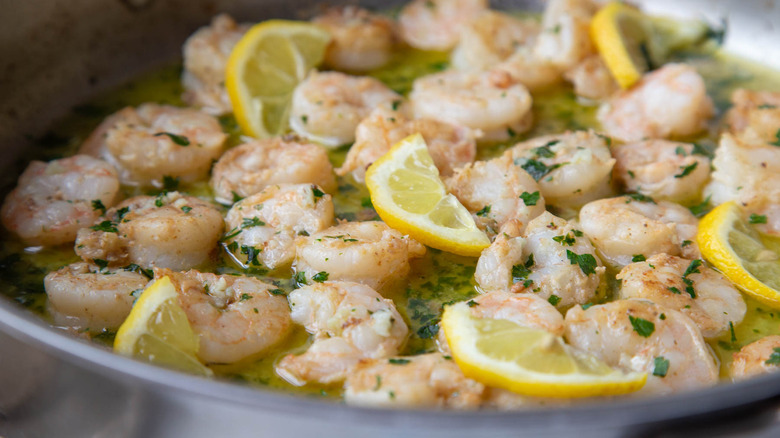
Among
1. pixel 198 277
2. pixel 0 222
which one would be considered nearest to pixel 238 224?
pixel 198 277

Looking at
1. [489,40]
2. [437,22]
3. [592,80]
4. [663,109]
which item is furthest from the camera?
[437,22]

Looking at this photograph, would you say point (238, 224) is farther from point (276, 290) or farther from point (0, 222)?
point (0, 222)

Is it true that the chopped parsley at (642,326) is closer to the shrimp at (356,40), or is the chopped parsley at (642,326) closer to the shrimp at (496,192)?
the shrimp at (496,192)

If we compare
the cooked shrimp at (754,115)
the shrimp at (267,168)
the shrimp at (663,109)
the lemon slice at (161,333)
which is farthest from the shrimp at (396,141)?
the cooked shrimp at (754,115)

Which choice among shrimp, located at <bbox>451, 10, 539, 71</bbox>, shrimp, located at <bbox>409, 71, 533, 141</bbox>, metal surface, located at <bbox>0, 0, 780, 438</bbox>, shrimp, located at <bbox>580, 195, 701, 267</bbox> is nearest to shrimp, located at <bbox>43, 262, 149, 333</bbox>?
metal surface, located at <bbox>0, 0, 780, 438</bbox>

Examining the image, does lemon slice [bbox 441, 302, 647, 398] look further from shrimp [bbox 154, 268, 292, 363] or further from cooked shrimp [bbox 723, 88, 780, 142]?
cooked shrimp [bbox 723, 88, 780, 142]

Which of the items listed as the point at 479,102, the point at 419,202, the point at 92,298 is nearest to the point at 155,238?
the point at 92,298

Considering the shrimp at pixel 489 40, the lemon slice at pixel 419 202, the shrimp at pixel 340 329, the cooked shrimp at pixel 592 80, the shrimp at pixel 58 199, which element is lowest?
the shrimp at pixel 340 329

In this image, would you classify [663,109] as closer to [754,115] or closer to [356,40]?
[754,115]
